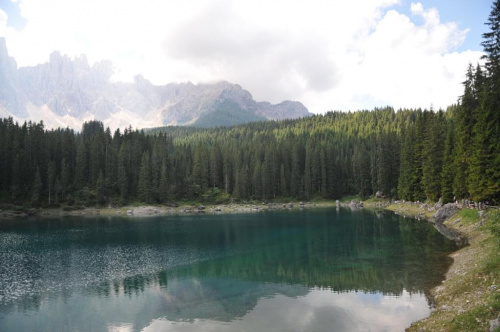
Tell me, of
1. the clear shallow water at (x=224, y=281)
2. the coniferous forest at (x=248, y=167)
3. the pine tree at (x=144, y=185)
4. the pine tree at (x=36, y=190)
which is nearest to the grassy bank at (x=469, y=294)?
the clear shallow water at (x=224, y=281)

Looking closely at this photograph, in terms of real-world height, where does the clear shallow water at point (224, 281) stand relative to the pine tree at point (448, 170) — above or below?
below

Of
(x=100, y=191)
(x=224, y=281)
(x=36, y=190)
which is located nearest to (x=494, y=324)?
(x=224, y=281)

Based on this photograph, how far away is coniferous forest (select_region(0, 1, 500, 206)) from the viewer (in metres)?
70.1

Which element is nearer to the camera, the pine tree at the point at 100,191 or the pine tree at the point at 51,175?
the pine tree at the point at 51,175

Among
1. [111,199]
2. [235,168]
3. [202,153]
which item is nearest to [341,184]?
[235,168]

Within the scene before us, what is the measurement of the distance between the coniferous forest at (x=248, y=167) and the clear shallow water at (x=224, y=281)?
2043 centimetres

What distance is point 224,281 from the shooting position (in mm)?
34375

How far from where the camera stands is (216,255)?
47844 mm

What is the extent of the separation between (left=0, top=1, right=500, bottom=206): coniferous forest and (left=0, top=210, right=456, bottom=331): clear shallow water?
67.0 feet

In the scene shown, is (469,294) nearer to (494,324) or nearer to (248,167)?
(494,324)

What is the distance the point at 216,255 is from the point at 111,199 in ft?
301

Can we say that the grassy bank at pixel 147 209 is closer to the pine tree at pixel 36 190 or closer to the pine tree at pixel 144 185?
the pine tree at pixel 36 190

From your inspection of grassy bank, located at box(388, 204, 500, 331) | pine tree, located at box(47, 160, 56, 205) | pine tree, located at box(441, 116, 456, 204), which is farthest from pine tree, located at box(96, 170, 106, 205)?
grassy bank, located at box(388, 204, 500, 331)

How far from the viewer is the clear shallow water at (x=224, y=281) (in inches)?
958
